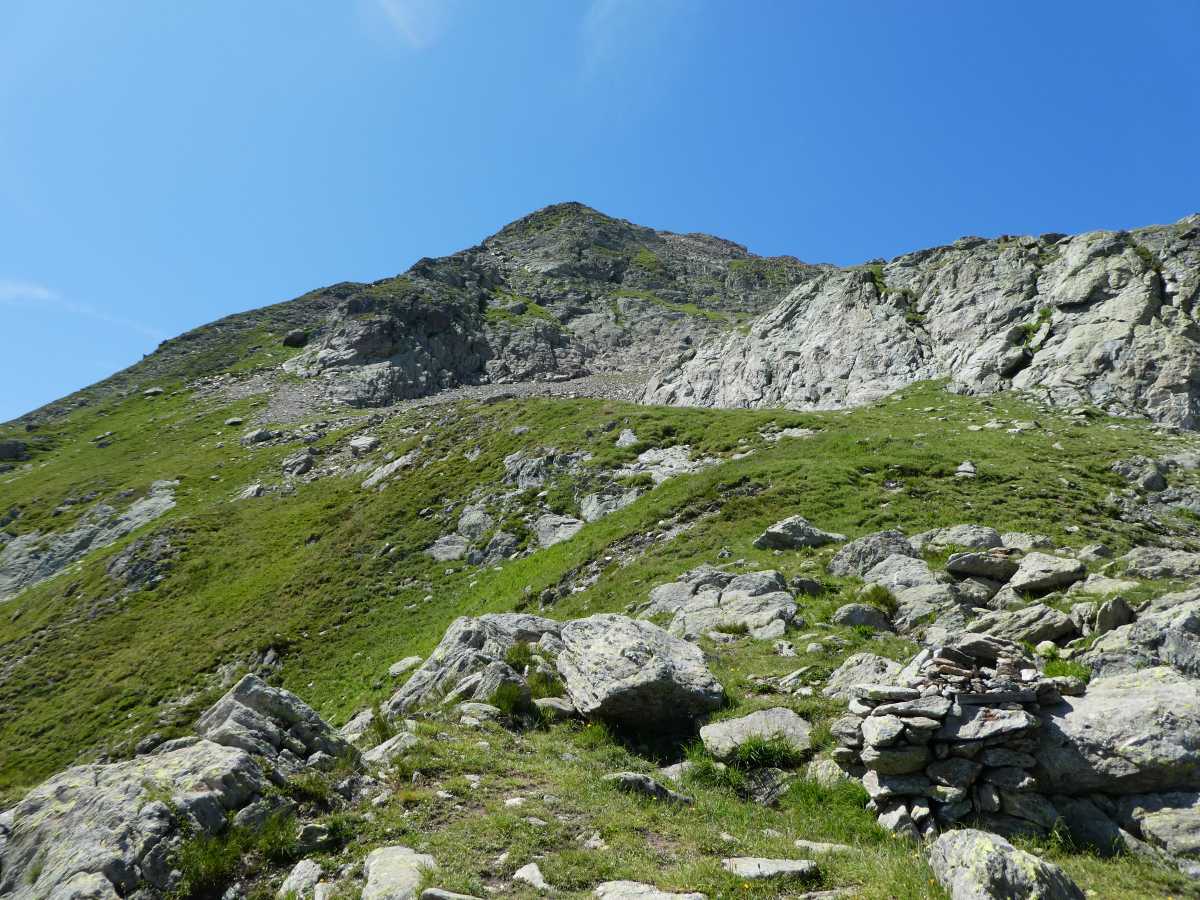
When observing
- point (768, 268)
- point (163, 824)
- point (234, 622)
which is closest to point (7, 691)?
point (234, 622)

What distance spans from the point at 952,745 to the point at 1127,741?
7.07 feet

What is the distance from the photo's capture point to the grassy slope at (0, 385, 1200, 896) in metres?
11.3

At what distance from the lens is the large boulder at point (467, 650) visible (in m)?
16.0

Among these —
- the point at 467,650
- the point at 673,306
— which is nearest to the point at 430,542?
the point at 467,650

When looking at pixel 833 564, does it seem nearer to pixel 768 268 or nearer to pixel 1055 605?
pixel 1055 605

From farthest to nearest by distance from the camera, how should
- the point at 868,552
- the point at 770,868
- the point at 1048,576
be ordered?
the point at 868,552, the point at 1048,576, the point at 770,868

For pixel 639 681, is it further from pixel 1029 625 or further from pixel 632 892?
pixel 1029 625

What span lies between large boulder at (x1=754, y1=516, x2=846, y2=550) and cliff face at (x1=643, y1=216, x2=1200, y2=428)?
28.6 meters

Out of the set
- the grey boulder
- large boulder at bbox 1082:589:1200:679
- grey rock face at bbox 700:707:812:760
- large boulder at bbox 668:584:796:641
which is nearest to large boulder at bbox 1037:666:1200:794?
large boulder at bbox 1082:589:1200:679

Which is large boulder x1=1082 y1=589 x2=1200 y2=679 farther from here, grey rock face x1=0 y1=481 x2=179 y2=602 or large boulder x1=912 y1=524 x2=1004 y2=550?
grey rock face x1=0 y1=481 x2=179 y2=602

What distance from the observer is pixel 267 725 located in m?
10.9

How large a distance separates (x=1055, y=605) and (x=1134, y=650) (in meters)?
3.78

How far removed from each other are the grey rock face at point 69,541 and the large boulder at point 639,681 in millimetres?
63920

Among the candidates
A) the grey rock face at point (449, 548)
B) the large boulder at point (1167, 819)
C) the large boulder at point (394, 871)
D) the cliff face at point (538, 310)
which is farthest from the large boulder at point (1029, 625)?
the cliff face at point (538, 310)
